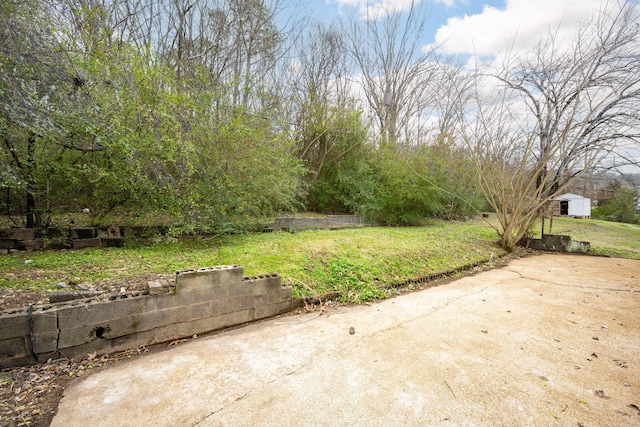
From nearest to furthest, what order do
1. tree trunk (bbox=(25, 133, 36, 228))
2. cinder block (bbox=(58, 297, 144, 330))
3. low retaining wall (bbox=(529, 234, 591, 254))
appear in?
cinder block (bbox=(58, 297, 144, 330)) < tree trunk (bbox=(25, 133, 36, 228)) < low retaining wall (bbox=(529, 234, 591, 254))

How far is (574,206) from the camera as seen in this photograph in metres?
18.9

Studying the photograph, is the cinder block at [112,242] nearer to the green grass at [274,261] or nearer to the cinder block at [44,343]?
the green grass at [274,261]

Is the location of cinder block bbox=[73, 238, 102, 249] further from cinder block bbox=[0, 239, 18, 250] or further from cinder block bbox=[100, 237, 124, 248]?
cinder block bbox=[0, 239, 18, 250]

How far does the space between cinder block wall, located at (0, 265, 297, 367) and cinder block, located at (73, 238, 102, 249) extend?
284 centimetres

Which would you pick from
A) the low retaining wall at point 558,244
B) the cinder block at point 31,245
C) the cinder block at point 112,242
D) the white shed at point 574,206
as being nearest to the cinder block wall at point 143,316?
the cinder block at point 112,242

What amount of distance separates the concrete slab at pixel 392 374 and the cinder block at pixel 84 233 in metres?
3.24

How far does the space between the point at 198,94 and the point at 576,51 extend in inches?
282

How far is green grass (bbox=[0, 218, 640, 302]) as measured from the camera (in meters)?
3.21

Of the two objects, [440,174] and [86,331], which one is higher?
[440,174]

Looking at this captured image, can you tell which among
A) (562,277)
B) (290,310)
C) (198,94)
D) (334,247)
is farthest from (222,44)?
(562,277)

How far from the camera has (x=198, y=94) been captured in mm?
5016

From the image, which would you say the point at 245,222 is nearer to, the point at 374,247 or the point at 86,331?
the point at 374,247

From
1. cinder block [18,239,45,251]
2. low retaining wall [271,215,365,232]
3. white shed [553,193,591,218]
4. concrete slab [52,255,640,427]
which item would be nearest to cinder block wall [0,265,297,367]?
concrete slab [52,255,640,427]

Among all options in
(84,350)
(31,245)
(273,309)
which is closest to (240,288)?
(273,309)
